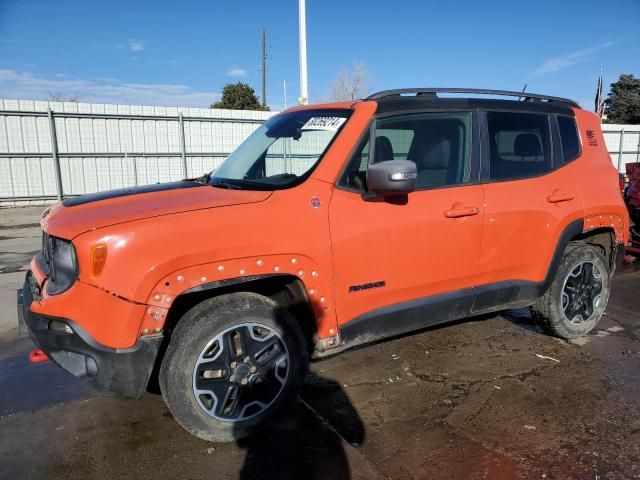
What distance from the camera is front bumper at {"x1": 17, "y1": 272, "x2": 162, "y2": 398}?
2.46m

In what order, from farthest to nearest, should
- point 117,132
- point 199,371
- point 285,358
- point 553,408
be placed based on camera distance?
point 117,132 → point 553,408 → point 285,358 → point 199,371

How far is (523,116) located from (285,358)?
271cm

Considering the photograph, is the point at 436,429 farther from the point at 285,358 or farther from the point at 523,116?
the point at 523,116

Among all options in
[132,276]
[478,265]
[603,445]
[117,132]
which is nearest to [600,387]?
[603,445]

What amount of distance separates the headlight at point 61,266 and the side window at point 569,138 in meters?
3.72

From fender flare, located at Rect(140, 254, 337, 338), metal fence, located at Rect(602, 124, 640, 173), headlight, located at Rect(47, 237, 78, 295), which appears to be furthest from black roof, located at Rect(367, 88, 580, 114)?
metal fence, located at Rect(602, 124, 640, 173)

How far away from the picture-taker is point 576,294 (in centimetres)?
432

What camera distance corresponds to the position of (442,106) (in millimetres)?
3473

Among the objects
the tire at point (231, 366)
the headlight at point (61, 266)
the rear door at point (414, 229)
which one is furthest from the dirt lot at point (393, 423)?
the headlight at point (61, 266)

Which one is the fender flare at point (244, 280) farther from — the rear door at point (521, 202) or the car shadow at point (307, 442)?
the rear door at point (521, 202)

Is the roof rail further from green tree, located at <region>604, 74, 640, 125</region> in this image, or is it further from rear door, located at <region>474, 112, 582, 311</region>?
green tree, located at <region>604, 74, 640, 125</region>

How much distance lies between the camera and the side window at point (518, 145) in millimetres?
3684

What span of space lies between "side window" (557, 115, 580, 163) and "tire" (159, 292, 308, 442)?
110 inches

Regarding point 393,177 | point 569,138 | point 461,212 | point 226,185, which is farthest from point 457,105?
point 226,185
